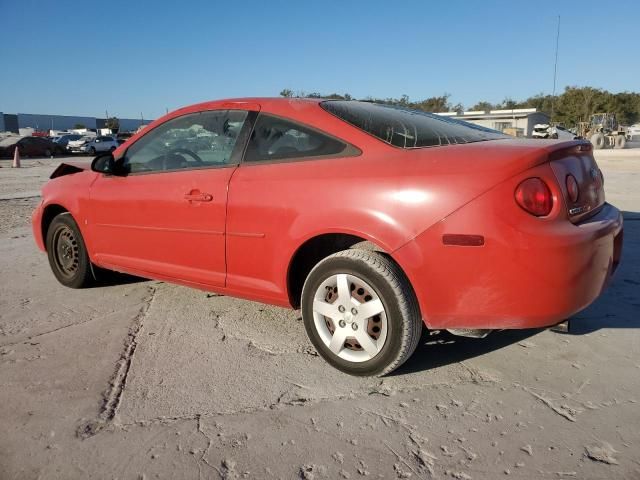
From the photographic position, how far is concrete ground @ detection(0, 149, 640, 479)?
213 centimetres

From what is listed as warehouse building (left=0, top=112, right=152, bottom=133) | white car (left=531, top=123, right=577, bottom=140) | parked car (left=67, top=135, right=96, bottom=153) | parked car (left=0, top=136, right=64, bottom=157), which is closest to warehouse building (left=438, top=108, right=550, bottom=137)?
white car (left=531, top=123, right=577, bottom=140)

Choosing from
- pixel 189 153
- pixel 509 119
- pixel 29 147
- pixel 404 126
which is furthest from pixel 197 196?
pixel 509 119

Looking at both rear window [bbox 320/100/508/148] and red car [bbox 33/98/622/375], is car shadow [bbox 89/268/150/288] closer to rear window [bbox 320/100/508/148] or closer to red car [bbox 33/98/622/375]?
red car [bbox 33/98/622/375]

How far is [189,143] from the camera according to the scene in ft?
12.2

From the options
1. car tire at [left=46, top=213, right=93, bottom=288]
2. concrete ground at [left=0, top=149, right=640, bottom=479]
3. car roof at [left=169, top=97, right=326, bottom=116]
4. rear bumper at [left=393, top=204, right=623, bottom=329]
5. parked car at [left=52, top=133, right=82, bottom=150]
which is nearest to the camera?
concrete ground at [left=0, top=149, right=640, bottom=479]

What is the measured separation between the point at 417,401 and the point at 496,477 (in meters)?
0.62

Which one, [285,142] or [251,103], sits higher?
[251,103]

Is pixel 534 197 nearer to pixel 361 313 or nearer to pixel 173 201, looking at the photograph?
pixel 361 313

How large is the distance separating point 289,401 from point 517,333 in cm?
165

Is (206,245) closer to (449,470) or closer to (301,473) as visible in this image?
(301,473)

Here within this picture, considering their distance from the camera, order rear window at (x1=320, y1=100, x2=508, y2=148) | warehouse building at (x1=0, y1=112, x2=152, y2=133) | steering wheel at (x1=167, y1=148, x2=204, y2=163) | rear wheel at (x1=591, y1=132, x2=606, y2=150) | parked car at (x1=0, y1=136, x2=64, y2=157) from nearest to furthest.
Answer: rear window at (x1=320, y1=100, x2=508, y2=148), steering wheel at (x1=167, y1=148, x2=204, y2=163), parked car at (x1=0, y1=136, x2=64, y2=157), rear wheel at (x1=591, y1=132, x2=606, y2=150), warehouse building at (x1=0, y1=112, x2=152, y2=133)

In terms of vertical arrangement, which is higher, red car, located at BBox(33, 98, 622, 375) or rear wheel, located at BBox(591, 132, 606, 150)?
rear wheel, located at BBox(591, 132, 606, 150)

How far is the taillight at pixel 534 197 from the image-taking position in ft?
7.77

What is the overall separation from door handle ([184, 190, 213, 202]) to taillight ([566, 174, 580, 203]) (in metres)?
2.02
